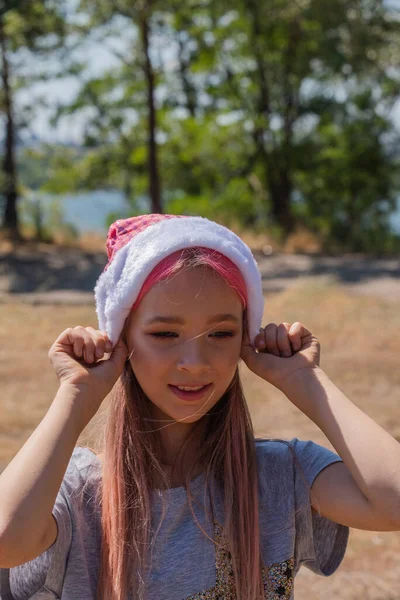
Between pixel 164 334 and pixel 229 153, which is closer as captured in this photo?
pixel 164 334

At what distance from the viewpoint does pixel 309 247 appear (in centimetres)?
1471

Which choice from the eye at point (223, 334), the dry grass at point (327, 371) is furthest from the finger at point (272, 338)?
the dry grass at point (327, 371)

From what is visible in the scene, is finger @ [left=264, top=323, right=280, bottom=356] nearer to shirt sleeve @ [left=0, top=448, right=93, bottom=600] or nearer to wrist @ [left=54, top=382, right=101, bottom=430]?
wrist @ [left=54, top=382, right=101, bottom=430]

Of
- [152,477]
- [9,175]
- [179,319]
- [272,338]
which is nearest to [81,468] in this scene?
[152,477]

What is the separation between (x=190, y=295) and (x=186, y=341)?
0.09 metres

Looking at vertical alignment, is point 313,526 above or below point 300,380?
below

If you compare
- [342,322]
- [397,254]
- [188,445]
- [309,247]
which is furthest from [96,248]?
[188,445]

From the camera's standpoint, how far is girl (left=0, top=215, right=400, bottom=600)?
1432 millimetres

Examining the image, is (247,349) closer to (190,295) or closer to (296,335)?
(296,335)

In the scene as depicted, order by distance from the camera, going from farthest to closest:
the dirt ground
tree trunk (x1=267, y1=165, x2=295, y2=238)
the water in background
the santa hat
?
tree trunk (x1=267, y1=165, x2=295, y2=238) < the water in background < the dirt ground < the santa hat

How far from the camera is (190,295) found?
1.48 meters

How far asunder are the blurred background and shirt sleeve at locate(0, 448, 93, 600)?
6.64 meters

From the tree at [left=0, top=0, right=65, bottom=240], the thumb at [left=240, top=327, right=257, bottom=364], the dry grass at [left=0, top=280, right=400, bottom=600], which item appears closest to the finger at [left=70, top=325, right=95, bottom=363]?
the thumb at [left=240, top=327, right=257, bottom=364]

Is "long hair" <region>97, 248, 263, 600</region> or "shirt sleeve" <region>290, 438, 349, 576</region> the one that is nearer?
"long hair" <region>97, 248, 263, 600</region>
